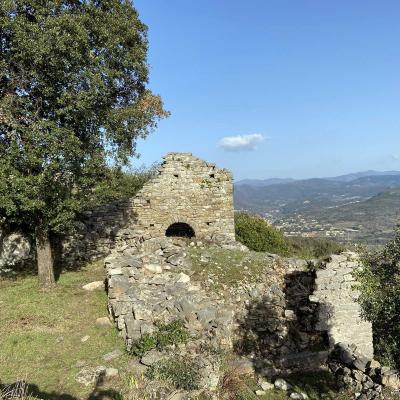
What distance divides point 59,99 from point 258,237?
53.0 ft

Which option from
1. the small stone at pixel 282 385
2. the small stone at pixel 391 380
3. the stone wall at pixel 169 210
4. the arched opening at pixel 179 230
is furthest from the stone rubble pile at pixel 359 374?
the arched opening at pixel 179 230

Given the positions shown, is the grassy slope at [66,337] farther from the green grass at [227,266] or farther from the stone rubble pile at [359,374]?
the stone rubble pile at [359,374]

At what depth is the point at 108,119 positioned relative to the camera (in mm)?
15078

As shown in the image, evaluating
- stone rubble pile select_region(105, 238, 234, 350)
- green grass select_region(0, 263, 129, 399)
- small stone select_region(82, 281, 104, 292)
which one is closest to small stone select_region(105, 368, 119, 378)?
green grass select_region(0, 263, 129, 399)

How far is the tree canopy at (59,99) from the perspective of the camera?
42.4 feet

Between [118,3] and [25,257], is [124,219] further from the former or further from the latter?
[118,3]

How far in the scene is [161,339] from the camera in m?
11.5

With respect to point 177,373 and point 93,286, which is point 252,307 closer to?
point 177,373

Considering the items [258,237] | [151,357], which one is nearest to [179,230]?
[258,237]

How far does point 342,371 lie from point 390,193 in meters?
176

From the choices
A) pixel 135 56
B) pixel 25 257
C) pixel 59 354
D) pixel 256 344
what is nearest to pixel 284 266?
pixel 256 344

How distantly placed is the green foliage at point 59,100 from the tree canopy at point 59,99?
0.03m

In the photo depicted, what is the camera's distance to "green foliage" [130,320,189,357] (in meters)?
11.3

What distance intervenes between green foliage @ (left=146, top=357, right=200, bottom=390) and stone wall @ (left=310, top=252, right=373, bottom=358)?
4.86 metres
